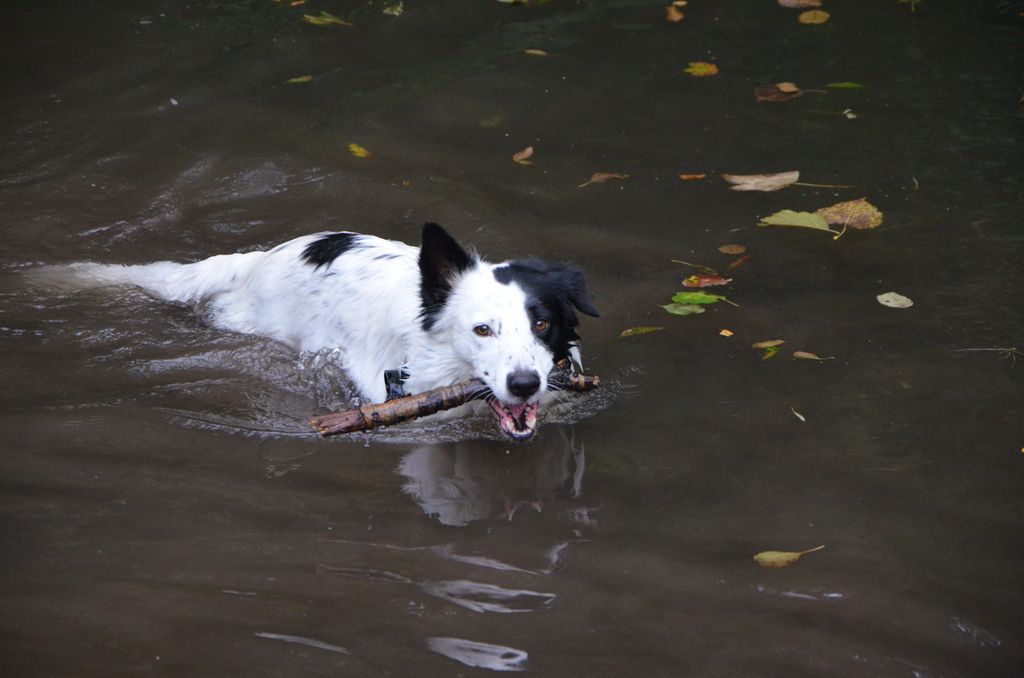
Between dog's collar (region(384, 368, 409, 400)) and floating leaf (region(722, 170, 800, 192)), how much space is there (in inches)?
119

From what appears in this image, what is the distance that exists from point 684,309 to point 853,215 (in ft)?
4.89

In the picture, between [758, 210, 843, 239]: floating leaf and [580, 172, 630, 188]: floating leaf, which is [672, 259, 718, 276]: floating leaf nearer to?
[758, 210, 843, 239]: floating leaf

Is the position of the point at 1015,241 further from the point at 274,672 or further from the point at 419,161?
the point at 274,672

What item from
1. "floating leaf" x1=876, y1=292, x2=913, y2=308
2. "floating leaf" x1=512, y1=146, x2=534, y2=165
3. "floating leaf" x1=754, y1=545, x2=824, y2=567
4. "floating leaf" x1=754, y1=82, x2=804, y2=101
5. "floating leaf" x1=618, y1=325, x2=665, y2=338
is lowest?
"floating leaf" x1=618, y1=325, x2=665, y2=338

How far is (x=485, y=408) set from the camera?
4.95 m

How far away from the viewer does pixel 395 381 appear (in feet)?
16.3

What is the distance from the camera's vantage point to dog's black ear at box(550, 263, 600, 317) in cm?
471

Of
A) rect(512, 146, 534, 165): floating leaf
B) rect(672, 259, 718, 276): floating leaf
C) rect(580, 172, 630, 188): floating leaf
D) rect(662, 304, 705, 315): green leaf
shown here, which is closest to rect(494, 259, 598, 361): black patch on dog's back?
rect(662, 304, 705, 315): green leaf

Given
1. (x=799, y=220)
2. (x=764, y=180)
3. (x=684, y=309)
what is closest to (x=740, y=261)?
(x=799, y=220)

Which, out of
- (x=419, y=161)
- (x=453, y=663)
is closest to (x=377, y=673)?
(x=453, y=663)

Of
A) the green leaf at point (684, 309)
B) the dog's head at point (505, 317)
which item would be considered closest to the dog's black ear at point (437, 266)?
the dog's head at point (505, 317)

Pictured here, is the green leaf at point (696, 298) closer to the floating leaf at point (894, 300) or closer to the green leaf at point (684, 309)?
the green leaf at point (684, 309)

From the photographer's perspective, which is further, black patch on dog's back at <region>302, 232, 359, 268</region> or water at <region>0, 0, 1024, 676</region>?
black patch on dog's back at <region>302, 232, 359, 268</region>

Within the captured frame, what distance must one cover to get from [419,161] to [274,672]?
5.18 meters
